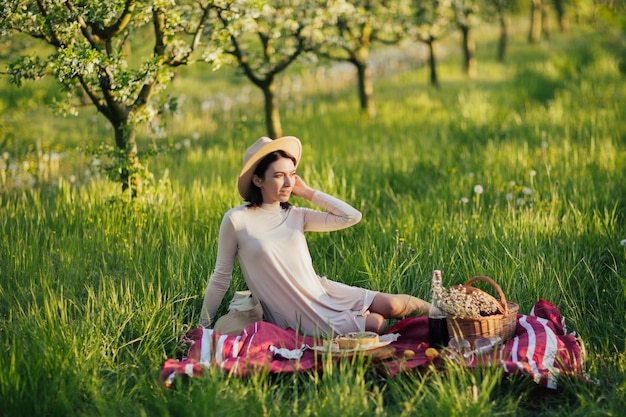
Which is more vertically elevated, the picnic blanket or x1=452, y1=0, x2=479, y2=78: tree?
x1=452, y1=0, x2=479, y2=78: tree

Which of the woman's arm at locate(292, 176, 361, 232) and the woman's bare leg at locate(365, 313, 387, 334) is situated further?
the woman's arm at locate(292, 176, 361, 232)

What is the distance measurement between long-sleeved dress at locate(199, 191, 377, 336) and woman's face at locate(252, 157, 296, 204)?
0.38ft

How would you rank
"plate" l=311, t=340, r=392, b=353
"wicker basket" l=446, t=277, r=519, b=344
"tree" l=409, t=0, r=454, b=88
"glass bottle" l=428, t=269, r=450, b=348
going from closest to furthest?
"plate" l=311, t=340, r=392, b=353
"wicker basket" l=446, t=277, r=519, b=344
"glass bottle" l=428, t=269, r=450, b=348
"tree" l=409, t=0, r=454, b=88

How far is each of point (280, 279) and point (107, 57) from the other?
8.98ft

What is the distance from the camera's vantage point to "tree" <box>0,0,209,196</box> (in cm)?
642

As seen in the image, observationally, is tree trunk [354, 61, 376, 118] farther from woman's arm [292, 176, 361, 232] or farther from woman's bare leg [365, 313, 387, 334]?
woman's bare leg [365, 313, 387, 334]

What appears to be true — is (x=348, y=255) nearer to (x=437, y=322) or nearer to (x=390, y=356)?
(x=437, y=322)

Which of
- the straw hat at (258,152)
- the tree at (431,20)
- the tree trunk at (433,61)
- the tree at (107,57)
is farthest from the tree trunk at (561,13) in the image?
the straw hat at (258,152)

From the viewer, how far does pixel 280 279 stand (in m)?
4.99

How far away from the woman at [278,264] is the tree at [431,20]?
10566mm

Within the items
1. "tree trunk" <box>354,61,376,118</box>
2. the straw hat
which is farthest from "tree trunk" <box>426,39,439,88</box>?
the straw hat

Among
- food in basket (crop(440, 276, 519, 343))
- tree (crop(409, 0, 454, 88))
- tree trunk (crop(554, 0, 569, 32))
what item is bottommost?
food in basket (crop(440, 276, 519, 343))

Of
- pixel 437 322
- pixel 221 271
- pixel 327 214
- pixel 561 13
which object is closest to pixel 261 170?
pixel 327 214

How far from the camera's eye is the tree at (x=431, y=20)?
15769 mm
